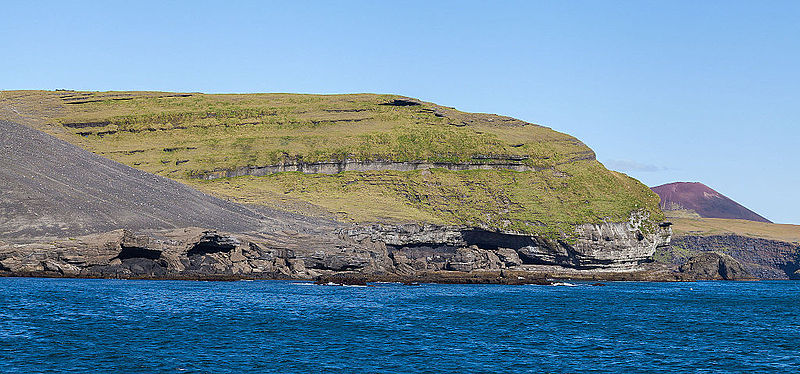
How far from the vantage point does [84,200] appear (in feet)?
347

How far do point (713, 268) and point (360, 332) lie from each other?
460 feet

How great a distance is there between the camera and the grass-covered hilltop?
152250 millimetres

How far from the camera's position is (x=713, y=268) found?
176m

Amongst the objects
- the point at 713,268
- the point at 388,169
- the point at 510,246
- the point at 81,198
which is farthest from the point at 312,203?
the point at 713,268

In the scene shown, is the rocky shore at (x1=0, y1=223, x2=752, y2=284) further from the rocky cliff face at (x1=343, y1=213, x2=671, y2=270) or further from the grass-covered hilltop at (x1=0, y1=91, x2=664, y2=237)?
the grass-covered hilltop at (x1=0, y1=91, x2=664, y2=237)

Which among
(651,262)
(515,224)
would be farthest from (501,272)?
(651,262)

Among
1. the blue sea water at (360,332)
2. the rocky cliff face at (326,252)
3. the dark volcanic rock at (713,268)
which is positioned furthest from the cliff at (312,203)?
the blue sea water at (360,332)

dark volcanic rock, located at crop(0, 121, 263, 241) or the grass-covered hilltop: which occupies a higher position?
the grass-covered hilltop

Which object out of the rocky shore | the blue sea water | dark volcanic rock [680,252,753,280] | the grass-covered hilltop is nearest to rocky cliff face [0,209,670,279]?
the rocky shore

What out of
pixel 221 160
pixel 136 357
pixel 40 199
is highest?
pixel 221 160

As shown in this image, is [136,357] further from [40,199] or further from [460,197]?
[460,197]

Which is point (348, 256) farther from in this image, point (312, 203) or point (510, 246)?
point (510, 246)

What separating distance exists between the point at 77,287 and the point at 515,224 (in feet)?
281

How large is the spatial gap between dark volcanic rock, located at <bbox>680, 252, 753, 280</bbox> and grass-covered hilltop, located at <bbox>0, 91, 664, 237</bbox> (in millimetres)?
14596
